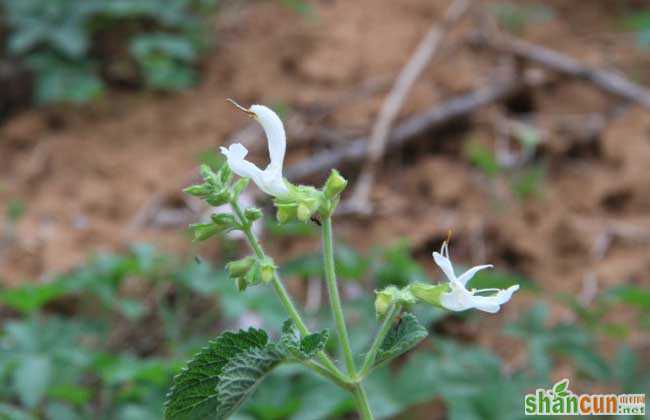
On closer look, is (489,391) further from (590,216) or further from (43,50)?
(43,50)

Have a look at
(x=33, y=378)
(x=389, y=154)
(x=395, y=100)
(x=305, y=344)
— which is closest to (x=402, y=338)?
(x=305, y=344)

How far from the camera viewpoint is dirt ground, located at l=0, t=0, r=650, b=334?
9.20 ft

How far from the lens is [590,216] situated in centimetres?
288

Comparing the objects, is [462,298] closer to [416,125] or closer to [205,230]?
[205,230]

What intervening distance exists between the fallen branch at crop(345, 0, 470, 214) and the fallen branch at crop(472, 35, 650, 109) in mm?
192

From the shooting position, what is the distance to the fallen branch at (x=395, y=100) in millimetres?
3066

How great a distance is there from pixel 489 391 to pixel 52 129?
2432mm

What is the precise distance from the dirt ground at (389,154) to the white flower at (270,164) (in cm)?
181

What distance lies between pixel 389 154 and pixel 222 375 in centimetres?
233

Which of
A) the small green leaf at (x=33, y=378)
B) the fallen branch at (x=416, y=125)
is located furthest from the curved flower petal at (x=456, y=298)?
the fallen branch at (x=416, y=125)

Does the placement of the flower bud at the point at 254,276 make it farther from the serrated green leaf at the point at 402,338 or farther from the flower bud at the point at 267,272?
the serrated green leaf at the point at 402,338

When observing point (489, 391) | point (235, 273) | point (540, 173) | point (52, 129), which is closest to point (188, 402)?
point (235, 273)

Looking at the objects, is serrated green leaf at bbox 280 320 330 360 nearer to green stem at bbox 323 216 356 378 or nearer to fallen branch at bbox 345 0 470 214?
green stem at bbox 323 216 356 378

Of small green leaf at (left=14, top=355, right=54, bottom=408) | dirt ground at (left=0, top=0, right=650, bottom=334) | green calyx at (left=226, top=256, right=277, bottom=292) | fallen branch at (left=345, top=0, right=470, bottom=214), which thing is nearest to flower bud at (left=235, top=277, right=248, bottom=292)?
green calyx at (left=226, top=256, right=277, bottom=292)
